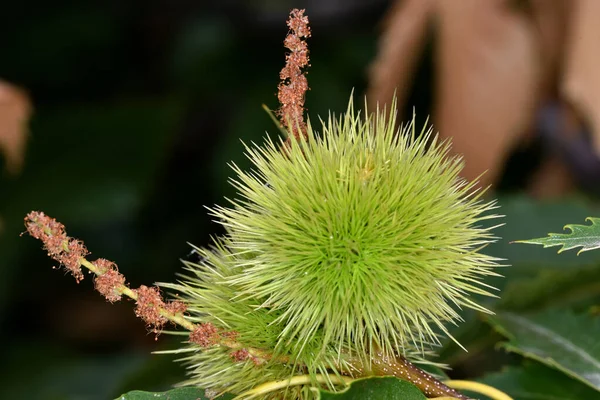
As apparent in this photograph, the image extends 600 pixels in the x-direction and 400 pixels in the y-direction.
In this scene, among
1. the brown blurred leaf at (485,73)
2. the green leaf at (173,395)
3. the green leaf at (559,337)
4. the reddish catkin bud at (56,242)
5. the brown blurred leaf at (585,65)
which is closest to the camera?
the reddish catkin bud at (56,242)

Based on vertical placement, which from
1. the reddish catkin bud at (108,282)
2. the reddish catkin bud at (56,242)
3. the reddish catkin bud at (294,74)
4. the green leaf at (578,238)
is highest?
the reddish catkin bud at (294,74)

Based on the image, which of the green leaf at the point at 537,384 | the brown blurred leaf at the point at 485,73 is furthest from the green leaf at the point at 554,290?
the brown blurred leaf at the point at 485,73

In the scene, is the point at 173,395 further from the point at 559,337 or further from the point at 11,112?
the point at 11,112

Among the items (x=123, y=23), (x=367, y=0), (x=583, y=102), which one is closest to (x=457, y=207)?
(x=583, y=102)

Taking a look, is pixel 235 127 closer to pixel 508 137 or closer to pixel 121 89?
pixel 121 89

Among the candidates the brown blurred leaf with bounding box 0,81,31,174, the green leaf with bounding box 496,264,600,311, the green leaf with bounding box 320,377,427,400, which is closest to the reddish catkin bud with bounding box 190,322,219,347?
the green leaf with bounding box 320,377,427,400

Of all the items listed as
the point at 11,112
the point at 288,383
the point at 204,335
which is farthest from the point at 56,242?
the point at 11,112

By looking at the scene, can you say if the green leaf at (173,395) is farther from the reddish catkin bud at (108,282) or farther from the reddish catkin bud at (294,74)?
the reddish catkin bud at (294,74)
